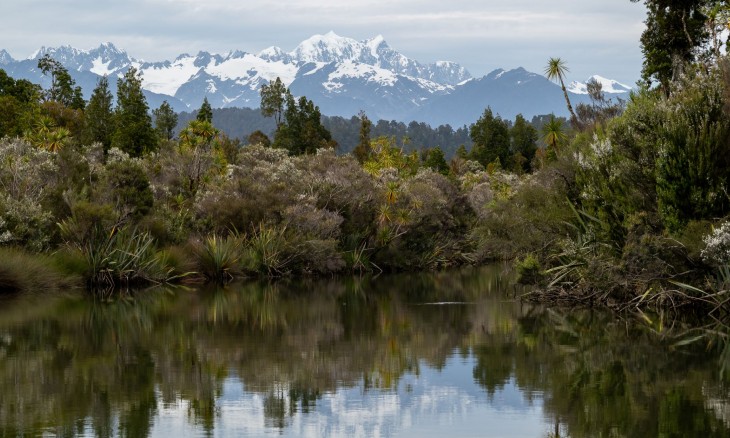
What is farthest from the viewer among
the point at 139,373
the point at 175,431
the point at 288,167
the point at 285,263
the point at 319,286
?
the point at 288,167

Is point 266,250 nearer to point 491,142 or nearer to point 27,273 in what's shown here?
point 27,273

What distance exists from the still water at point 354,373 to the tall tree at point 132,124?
50.0 metres

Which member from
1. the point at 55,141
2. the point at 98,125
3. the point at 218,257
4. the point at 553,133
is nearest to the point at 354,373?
the point at 218,257

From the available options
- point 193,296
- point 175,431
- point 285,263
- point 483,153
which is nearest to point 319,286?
point 285,263

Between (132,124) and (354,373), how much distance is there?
66078 mm

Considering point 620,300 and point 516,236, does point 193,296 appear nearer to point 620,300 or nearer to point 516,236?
point 516,236

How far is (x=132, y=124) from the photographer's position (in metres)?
80.4

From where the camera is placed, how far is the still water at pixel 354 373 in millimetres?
13352

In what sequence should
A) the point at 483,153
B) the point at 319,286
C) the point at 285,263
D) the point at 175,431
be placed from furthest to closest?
1. the point at 483,153
2. the point at 285,263
3. the point at 319,286
4. the point at 175,431

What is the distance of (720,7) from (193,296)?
2005 cm

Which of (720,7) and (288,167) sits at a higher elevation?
(720,7)

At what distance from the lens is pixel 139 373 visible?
17.6 metres

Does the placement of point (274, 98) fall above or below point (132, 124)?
above

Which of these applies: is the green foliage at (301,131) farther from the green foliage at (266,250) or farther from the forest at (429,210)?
the green foliage at (266,250)
